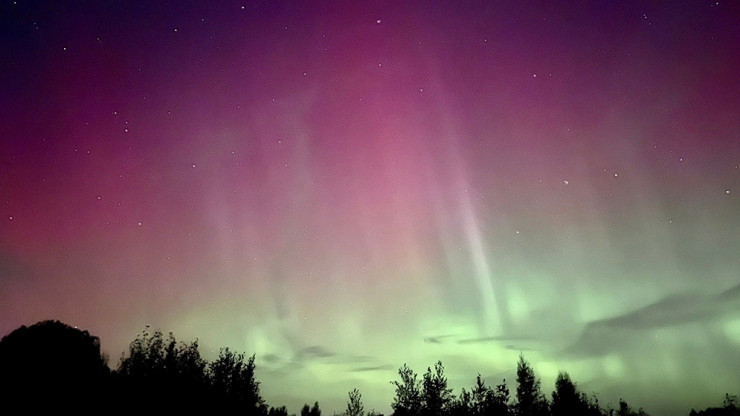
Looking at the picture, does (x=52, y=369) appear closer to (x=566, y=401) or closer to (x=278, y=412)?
(x=278, y=412)

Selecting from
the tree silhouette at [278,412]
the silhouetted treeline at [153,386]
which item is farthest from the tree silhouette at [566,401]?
the tree silhouette at [278,412]

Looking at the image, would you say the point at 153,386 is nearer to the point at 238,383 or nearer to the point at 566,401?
the point at 238,383

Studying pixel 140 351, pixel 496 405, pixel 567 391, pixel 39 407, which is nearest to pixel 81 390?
pixel 39 407

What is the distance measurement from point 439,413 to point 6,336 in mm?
50575

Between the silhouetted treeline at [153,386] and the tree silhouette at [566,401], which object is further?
the tree silhouette at [566,401]

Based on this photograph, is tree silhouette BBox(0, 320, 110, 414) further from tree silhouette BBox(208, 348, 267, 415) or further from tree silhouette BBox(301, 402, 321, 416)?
tree silhouette BBox(301, 402, 321, 416)

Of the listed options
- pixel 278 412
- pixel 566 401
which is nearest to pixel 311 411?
pixel 278 412

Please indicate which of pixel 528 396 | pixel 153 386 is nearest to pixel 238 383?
pixel 153 386

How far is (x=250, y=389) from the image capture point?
145ft

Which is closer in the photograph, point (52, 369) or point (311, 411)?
point (52, 369)

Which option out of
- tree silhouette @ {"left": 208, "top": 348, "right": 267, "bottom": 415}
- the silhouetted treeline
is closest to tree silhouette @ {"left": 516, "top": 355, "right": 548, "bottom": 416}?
the silhouetted treeline

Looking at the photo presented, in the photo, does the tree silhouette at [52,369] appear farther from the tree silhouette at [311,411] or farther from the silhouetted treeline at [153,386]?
the tree silhouette at [311,411]

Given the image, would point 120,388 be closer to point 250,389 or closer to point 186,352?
point 186,352

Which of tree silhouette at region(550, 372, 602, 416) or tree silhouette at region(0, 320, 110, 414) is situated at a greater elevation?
tree silhouette at region(0, 320, 110, 414)
